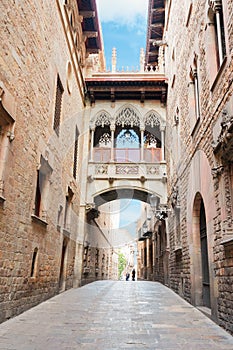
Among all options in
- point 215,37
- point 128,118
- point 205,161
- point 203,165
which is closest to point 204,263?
point 203,165

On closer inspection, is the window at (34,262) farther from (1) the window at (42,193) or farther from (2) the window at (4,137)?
(2) the window at (4,137)

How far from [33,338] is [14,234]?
2.24m

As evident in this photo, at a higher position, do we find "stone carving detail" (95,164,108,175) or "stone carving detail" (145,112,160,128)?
"stone carving detail" (145,112,160,128)

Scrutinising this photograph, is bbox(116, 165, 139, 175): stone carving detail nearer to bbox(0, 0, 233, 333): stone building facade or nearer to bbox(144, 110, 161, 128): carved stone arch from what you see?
bbox(0, 0, 233, 333): stone building facade

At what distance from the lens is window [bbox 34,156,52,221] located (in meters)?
8.30

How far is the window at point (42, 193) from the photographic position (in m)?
8.30

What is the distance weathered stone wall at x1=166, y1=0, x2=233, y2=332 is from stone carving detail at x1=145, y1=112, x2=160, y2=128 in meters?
3.76

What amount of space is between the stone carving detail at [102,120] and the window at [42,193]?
699 cm

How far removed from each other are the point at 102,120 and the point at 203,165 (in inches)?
362

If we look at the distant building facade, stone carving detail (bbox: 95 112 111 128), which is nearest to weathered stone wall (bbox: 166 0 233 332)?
the distant building facade

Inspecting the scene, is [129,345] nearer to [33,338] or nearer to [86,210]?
[33,338]

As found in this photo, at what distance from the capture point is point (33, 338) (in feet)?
14.7

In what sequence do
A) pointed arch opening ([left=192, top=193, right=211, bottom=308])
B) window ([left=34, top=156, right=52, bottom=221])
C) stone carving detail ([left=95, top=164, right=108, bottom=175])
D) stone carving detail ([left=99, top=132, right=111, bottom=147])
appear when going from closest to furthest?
pointed arch opening ([left=192, top=193, right=211, bottom=308]) → window ([left=34, top=156, right=52, bottom=221]) → stone carving detail ([left=95, top=164, right=108, bottom=175]) → stone carving detail ([left=99, top=132, right=111, bottom=147])

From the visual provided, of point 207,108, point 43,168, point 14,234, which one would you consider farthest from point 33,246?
point 207,108
